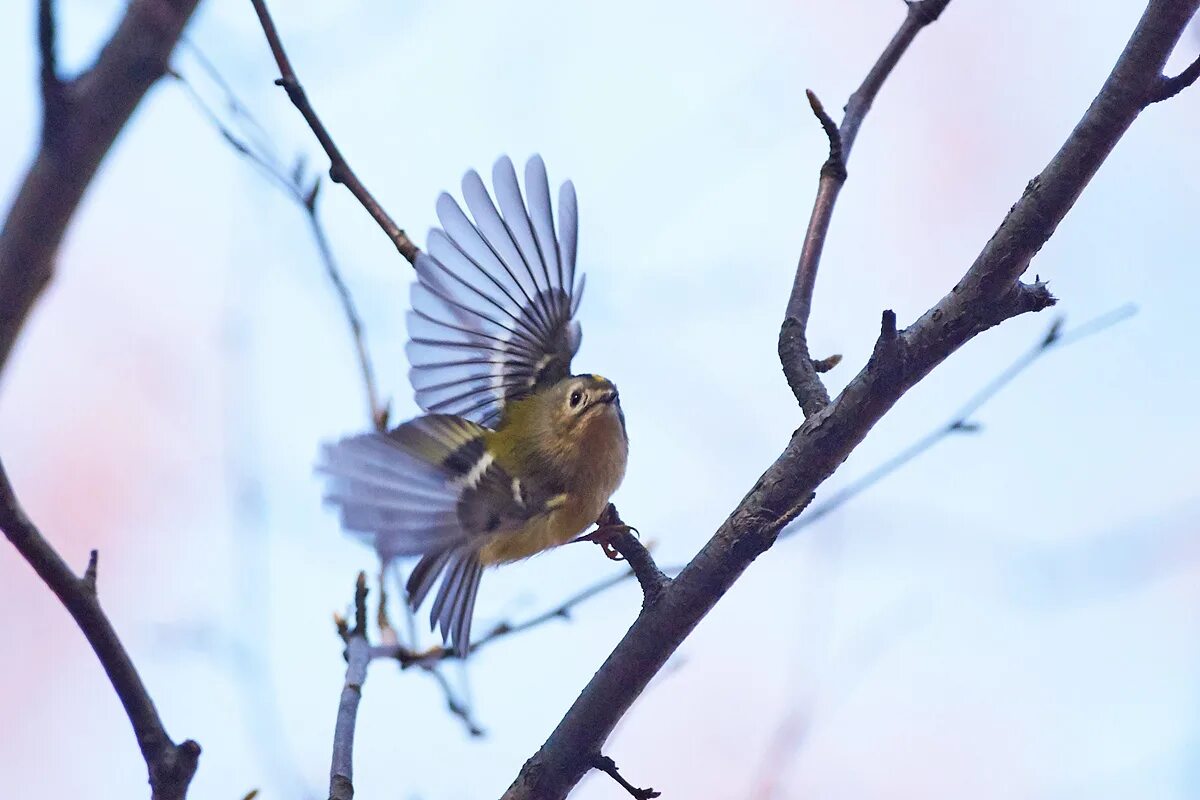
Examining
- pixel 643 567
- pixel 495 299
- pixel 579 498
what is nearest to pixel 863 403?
pixel 643 567

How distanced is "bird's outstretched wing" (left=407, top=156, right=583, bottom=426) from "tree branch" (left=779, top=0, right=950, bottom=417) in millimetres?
438

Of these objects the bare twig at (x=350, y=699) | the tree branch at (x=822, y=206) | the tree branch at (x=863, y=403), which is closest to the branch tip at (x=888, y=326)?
the tree branch at (x=863, y=403)

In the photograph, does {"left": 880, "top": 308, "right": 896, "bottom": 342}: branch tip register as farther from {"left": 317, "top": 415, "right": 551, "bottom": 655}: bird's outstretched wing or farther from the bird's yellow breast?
the bird's yellow breast

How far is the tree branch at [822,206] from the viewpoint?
154 centimetres

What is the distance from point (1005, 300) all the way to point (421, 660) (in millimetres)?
1097

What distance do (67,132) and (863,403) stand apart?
793 mm

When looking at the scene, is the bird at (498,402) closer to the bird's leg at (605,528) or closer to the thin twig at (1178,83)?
the bird's leg at (605,528)

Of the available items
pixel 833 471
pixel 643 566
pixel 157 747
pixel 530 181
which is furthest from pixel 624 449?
pixel 157 747

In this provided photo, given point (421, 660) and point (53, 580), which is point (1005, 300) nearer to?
point (53, 580)

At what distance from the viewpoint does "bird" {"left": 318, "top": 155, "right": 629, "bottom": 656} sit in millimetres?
1925

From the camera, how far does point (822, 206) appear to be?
180 centimetres

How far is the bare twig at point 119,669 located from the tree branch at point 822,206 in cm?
79

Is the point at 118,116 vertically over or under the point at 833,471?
over

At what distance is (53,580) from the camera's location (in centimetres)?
104
